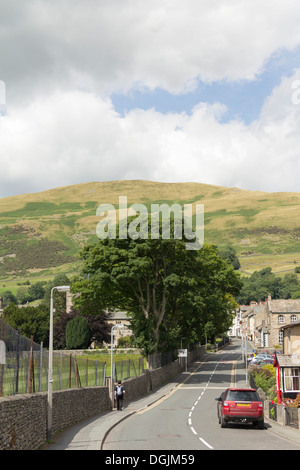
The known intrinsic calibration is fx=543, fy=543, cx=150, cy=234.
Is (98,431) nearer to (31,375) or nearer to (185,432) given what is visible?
(185,432)

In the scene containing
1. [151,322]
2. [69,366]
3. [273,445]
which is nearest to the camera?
[273,445]

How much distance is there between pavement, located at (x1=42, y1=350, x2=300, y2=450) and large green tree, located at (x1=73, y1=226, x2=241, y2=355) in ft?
51.3

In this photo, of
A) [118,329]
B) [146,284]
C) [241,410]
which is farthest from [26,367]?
[118,329]

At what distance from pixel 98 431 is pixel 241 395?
23.9 ft

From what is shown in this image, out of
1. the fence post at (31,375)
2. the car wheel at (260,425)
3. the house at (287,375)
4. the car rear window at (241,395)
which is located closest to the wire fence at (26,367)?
the fence post at (31,375)

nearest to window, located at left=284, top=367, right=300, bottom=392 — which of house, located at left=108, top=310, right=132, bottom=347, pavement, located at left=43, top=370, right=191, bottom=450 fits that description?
pavement, located at left=43, top=370, right=191, bottom=450

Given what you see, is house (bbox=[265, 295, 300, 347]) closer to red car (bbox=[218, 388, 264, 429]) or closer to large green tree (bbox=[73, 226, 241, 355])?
large green tree (bbox=[73, 226, 241, 355])

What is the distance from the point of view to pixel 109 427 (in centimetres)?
2361

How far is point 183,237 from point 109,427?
31926 millimetres

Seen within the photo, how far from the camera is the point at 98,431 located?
22109mm

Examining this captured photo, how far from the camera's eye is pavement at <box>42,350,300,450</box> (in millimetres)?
18297

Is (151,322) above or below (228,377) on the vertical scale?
above
